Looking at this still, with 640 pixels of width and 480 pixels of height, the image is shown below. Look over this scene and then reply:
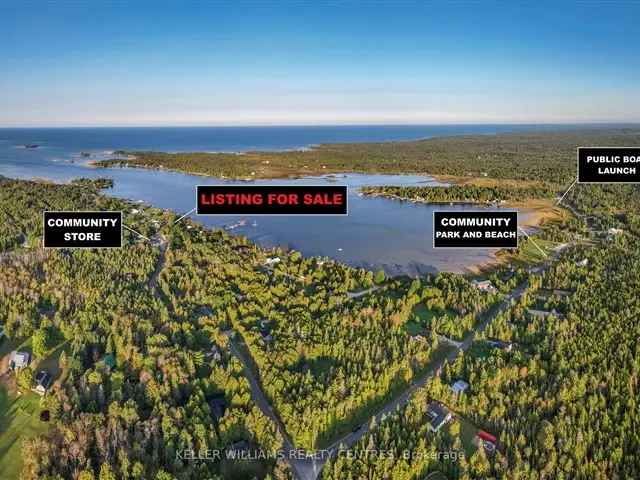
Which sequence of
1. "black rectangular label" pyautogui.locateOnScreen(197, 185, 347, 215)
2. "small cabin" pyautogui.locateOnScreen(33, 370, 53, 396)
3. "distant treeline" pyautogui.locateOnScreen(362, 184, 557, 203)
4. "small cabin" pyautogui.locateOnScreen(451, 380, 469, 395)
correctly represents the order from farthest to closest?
"distant treeline" pyautogui.locateOnScreen(362, 184, 557, 203) < "black rectangular label" pyautogui.locateOnScreen(197, 185, 347, 215) < "small cabin" pyautogui.locateOnScreen(33, 370, 53, 396) < "small cabin" pyautogui.locateOnScreen(451, 380, 469, 395)

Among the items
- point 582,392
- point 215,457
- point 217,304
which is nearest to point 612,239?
point 582,392

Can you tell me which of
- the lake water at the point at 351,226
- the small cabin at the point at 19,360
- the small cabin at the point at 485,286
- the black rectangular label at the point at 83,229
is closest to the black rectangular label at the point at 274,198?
the black rectangular label at the point at 83,229

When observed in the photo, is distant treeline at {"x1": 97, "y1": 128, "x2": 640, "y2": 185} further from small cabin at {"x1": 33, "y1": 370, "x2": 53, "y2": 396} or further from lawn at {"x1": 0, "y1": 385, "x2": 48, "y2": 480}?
lawn at {"x1": 0, "y1": 385, "x2": 48, "y2": 480}

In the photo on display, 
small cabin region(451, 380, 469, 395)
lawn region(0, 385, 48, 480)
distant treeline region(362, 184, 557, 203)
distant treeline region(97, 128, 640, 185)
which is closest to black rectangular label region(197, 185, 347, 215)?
small cabin region(451, 380, 469, 395)

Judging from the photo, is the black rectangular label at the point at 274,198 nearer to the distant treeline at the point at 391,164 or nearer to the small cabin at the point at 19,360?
the small cabin at the point at 19,360

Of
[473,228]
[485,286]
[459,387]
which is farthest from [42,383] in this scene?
[485,286]

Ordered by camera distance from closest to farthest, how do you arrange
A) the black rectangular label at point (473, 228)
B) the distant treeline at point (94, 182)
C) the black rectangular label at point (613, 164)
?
the black rectangular label at point (473, 228), the black rectangular label at point (613, 164), the distant treeline at point (94, 182)
